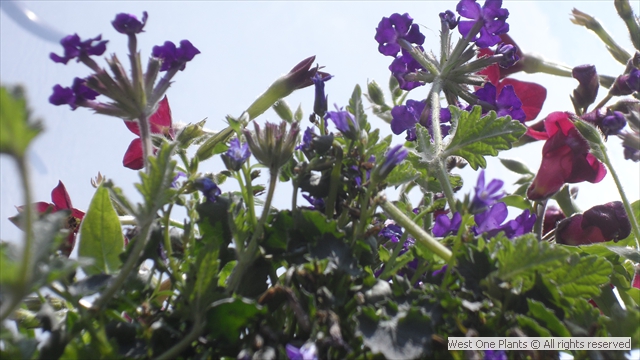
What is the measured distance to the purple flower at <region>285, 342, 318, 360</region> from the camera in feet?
1.22

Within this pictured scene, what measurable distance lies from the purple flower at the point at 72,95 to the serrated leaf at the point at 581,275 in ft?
1.53

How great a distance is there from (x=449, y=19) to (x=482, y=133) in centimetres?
22

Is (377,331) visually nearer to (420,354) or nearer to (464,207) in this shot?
(420,354)

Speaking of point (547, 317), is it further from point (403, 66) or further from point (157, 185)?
point (403, 66)

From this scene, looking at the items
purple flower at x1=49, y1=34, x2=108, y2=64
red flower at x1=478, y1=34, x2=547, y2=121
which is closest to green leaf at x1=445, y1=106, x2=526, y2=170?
red flower at x1=478, y1=34, x2=547, y2=121

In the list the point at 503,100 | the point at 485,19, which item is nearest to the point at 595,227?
the point at 503,100

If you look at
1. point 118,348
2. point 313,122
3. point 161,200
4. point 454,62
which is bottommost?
point 118,348

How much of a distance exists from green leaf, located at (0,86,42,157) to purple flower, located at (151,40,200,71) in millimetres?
280

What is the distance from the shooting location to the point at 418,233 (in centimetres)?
49

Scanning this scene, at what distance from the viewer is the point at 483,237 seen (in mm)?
498

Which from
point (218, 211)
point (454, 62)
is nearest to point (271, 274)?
point (218, 211)

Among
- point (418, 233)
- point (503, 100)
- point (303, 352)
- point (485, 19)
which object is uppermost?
point (485, 19)

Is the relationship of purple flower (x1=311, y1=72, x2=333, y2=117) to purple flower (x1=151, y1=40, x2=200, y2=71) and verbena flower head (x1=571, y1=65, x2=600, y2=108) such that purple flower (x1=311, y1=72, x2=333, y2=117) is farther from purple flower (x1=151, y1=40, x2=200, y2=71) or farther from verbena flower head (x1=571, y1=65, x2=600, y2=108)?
verbena flower head (x1=571, y1=65, x2=600, y2=108)

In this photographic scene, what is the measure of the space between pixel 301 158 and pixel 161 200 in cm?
20
